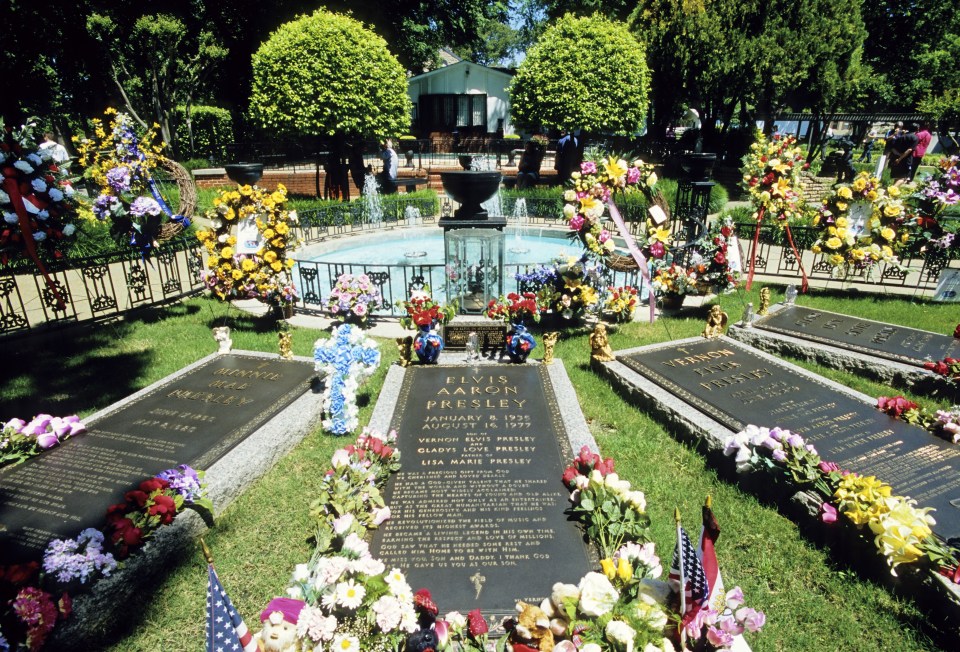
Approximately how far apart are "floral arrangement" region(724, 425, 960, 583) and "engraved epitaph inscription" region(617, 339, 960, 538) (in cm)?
25

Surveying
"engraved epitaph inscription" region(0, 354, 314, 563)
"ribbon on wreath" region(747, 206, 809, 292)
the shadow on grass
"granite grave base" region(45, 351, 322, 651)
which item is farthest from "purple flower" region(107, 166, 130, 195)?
"ribbon on wreath" region(747, 206, 809, 292)

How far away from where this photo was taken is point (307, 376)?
19.9 feet

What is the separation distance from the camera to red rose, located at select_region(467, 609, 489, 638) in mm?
2875

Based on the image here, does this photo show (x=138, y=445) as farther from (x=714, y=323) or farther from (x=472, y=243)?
(x=714, y=323)

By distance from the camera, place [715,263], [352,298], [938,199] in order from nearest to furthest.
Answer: [352,298] → [715,263] → [938,199]

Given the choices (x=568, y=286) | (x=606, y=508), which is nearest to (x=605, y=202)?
(x=568, y=286)

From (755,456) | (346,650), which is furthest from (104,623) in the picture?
(755,456)

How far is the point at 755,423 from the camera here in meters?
5.10

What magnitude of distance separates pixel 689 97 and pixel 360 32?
615 inches

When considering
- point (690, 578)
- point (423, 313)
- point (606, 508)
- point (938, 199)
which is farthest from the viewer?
point (938, 199)

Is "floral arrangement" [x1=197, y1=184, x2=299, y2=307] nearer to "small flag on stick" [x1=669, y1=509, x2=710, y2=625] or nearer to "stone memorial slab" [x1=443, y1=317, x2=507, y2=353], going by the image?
"stone memorial slab" [x1=443, y1=317, x2=507, y2=353]

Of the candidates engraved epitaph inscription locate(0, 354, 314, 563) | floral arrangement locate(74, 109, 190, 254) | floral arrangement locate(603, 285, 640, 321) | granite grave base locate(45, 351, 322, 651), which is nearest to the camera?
granite grave base locate(45, 351, 322, 651)

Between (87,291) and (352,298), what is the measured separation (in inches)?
162

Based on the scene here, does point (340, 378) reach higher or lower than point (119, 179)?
lower
